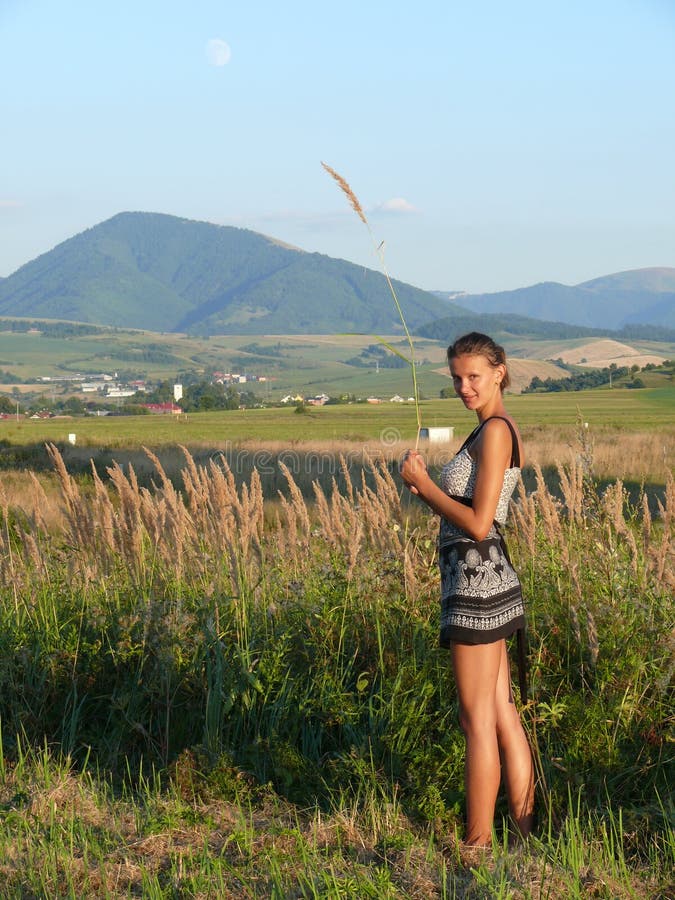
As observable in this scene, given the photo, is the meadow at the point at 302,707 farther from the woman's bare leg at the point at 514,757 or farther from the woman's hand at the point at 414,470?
the woman's hand at the point at 414,470

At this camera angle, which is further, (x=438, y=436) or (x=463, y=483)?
(x=438, y=436)

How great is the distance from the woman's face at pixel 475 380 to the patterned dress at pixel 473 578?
0.47 ft

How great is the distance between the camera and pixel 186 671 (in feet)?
17.6

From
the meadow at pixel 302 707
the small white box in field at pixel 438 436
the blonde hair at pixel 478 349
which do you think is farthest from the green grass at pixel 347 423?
the blonde hair at pixel 478 349

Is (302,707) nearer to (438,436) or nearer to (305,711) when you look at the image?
(305,711)

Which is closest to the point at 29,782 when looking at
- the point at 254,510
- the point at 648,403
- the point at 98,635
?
the point at 98,635

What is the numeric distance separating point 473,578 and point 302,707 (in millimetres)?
1285

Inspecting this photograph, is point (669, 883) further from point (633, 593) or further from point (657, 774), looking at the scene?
point (633, 593)

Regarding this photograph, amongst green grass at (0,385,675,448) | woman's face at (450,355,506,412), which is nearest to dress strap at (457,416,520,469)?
woman's face at (450,355,506,412)

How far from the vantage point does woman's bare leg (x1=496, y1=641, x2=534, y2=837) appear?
4.34 m

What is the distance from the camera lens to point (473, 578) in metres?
4.17

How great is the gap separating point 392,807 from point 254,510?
7.09ft

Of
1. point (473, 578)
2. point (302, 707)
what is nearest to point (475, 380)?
point (473, 578)

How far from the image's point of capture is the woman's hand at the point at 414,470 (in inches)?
160
